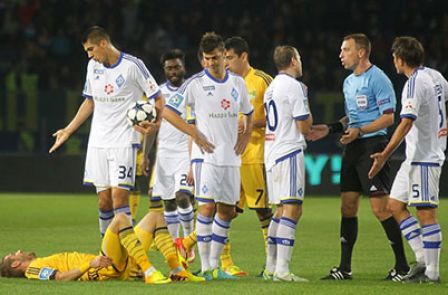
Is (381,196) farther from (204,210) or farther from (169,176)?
(169,176)

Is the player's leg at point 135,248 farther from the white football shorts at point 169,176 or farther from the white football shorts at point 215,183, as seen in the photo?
the white football shorts at point 169,176

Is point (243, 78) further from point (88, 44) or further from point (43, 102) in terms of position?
point (43, 102)

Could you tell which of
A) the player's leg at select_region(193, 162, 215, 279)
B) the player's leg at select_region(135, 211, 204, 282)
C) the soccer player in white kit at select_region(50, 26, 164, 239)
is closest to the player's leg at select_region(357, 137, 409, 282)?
the player's leg at select_region(193, 162, 215, 279)

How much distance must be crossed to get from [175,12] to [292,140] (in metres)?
17.1

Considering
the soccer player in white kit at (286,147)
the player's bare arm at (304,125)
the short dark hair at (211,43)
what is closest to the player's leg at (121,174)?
the short dark hair at (211,43)

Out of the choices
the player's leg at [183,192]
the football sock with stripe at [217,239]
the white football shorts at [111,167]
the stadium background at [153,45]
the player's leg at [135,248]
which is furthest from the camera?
the stadium background at [153,45]

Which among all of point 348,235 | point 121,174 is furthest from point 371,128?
point 121,174

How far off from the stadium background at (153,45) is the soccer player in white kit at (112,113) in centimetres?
1163

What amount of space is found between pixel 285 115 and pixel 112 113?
1479 millimetres

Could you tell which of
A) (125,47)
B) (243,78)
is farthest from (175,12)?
(243,78)

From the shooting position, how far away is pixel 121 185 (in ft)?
33.9

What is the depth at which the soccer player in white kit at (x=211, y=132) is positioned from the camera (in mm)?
10398

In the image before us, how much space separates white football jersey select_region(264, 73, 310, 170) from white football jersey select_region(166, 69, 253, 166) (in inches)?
12.8

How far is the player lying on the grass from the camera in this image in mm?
9922
